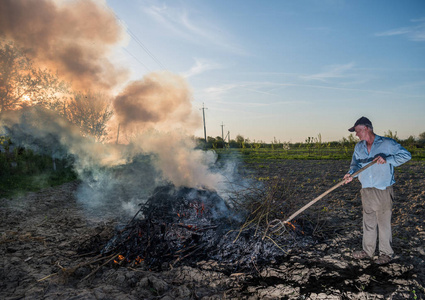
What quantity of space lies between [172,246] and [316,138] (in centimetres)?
3438

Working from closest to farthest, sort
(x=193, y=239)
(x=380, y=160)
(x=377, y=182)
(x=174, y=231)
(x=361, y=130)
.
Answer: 1. (x=380, y=160)
2. (x=377, y=182)
3. (x=361, y=130)
4. (x=193, y=239)
5. (x=174, y=231)

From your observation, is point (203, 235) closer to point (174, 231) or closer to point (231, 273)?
point (174, 231)

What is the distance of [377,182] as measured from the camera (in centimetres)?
422

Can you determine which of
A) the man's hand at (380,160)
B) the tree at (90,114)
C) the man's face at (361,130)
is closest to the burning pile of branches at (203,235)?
the man's face at (361,130)

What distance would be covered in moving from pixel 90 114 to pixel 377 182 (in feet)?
44.0

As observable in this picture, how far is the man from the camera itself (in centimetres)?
415

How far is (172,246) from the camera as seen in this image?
17.6 ft

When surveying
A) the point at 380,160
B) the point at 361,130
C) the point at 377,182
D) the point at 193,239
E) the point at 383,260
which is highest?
the point at 361,130

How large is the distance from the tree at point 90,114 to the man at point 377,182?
11.6 meters

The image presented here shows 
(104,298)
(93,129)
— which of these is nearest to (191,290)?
(104,298)

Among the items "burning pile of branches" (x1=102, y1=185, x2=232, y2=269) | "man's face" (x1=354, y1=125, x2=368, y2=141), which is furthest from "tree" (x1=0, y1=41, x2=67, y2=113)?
"man's face" (x1=354, y1=125, x2=368, y2=141)

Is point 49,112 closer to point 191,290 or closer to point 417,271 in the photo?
point 191,290

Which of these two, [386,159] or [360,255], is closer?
[386,159]

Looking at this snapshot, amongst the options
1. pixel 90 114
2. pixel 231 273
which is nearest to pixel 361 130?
pixel 231 273
